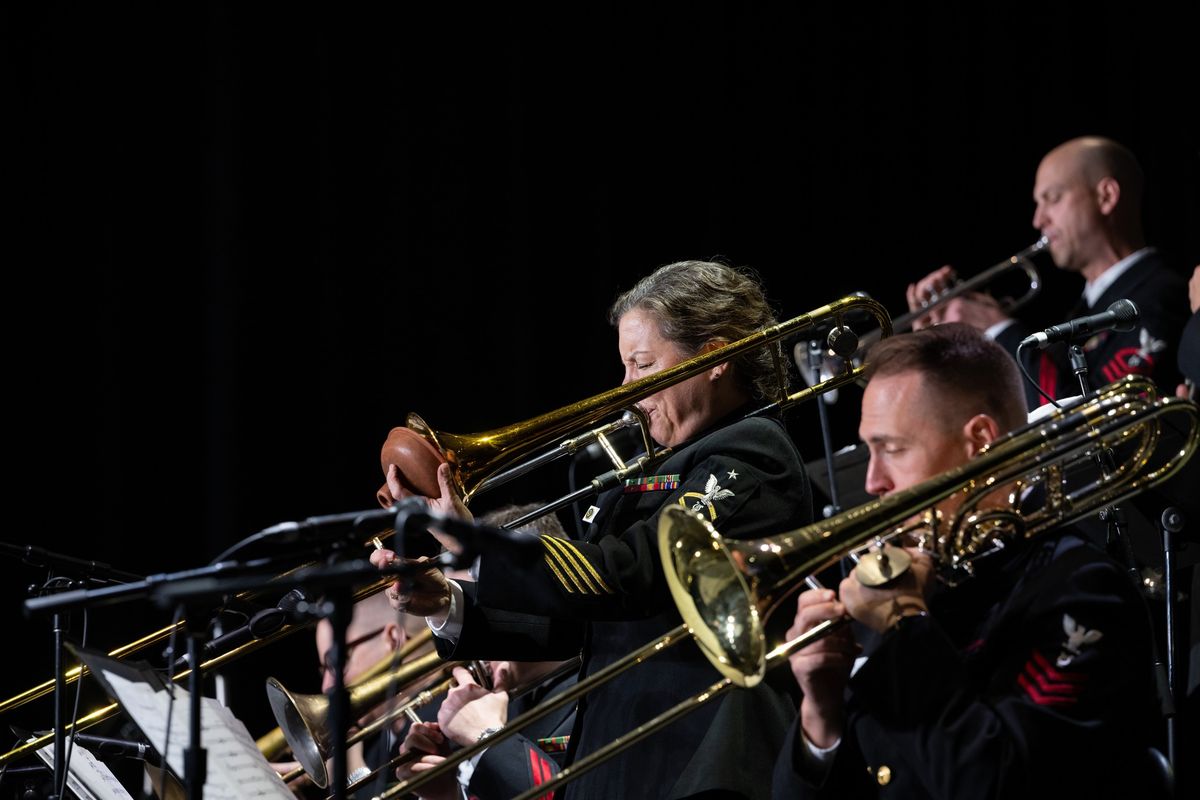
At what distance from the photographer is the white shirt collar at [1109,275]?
4.68m

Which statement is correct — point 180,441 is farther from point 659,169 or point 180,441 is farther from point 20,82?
point 659,169

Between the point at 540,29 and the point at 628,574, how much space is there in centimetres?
383

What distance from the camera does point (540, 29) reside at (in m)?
5.83

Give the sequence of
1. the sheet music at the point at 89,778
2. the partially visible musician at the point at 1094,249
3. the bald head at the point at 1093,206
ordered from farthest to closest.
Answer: the bald head at the point at 1093,206, the partially visible musician at the point at 1094,249, the sheet music at the point at 89,778

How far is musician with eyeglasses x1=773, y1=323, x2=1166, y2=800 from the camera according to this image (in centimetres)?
197

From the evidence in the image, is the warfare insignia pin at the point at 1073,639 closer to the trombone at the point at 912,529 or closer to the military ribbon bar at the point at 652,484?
the trombone at the point at 912,529

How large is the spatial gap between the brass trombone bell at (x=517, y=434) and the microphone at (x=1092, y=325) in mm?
576

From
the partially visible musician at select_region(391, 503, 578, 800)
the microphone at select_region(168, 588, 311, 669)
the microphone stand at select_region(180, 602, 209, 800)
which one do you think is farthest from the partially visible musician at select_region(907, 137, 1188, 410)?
the microphone stand at select_region(180, 602, 209, 800)

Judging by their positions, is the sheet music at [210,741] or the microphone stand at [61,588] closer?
the sheet music at [210,741]

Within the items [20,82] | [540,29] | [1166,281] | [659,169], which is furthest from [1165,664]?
[20,82]

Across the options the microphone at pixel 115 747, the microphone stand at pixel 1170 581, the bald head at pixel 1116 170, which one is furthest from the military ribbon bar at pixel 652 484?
the bald head at pixel 1116 170

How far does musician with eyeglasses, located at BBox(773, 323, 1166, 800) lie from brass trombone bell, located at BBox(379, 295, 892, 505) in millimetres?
729

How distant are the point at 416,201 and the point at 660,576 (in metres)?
3.31

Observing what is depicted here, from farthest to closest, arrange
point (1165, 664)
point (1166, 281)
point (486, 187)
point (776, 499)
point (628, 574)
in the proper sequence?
point (486, 187), point (1166, 281), point (1165, 664), point (776, 499), point (628, 574)
